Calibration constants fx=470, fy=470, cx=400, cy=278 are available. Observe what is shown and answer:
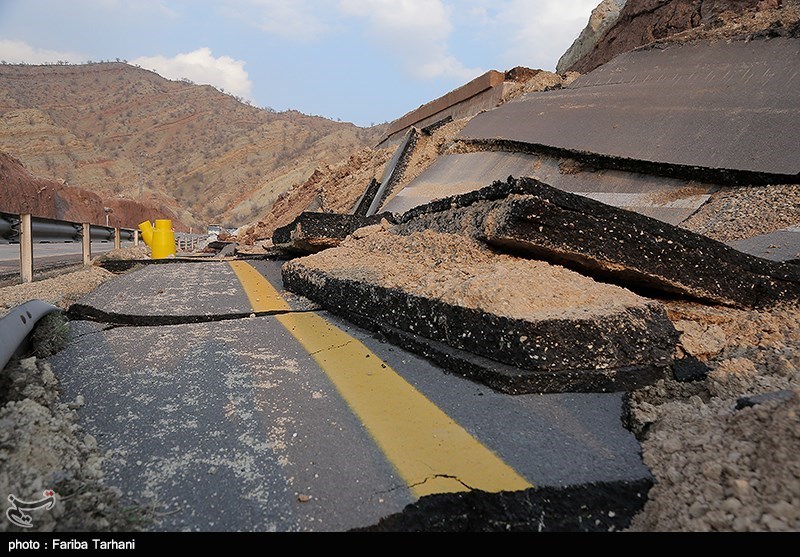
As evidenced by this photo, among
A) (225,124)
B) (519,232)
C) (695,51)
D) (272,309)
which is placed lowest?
(272,309)

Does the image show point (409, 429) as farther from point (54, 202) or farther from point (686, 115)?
point (54, 202)

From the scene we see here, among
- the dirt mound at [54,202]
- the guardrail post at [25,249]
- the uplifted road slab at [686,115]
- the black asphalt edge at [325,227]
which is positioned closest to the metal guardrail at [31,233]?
the guardrail post at [25,249]

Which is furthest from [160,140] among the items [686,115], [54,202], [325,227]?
[686,115]

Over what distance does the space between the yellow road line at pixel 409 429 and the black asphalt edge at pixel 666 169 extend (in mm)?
3830

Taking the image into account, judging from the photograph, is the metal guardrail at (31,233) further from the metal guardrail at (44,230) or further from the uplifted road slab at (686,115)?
the uplifted road slab at (686,115)

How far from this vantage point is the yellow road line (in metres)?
1.21

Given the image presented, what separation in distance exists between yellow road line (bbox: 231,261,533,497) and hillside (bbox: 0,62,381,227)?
129 ft

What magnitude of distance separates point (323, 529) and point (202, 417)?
74 centimetres

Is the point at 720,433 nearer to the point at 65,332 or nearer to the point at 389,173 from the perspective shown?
the point at 65,332

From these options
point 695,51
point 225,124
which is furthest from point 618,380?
point 225,124

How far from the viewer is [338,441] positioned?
141 centimetres

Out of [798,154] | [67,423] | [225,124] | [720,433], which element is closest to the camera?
[720,433]

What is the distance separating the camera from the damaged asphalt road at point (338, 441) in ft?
3.61
